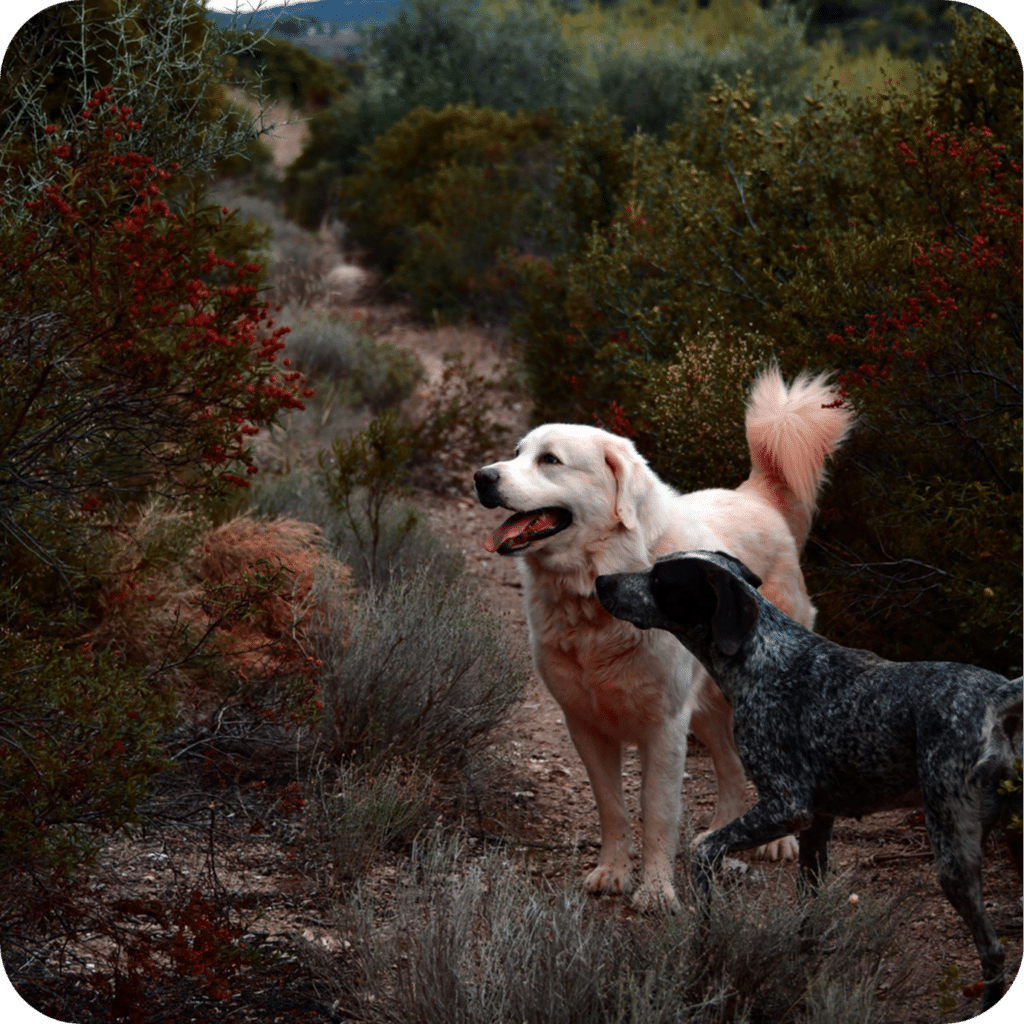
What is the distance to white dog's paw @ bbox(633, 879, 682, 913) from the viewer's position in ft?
11.2

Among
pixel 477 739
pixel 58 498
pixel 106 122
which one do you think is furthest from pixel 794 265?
pixel 58 498

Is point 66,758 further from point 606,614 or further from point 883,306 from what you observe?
point 883,306

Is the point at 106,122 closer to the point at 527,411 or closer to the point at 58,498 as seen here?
the point at 58,498

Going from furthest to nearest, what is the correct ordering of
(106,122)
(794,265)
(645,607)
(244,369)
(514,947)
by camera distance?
(794,265) < (106,122) < (244,369) < (645,607) < (514,947)

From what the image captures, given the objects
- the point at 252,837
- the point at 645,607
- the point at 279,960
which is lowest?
the point at 252,837

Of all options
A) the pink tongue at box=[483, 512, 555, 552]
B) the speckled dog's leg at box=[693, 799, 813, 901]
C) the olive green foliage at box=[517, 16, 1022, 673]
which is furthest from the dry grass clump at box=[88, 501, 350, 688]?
the olive green foliage at box=[517, 16, 1022, 673]

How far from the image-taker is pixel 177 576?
5.46 metres

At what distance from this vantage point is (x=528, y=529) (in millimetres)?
3914

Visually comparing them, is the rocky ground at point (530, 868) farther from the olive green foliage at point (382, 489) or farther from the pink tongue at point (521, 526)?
the olive green foliage at point (382, 489)

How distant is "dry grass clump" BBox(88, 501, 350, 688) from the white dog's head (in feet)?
3.68

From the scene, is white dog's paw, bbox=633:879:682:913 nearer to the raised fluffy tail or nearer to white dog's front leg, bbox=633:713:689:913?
white dog's front leg, bbox=633:713:689:913

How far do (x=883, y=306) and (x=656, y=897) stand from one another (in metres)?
2.91

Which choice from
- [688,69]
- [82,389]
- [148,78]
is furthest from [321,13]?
[688,69]

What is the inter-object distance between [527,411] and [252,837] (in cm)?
751
